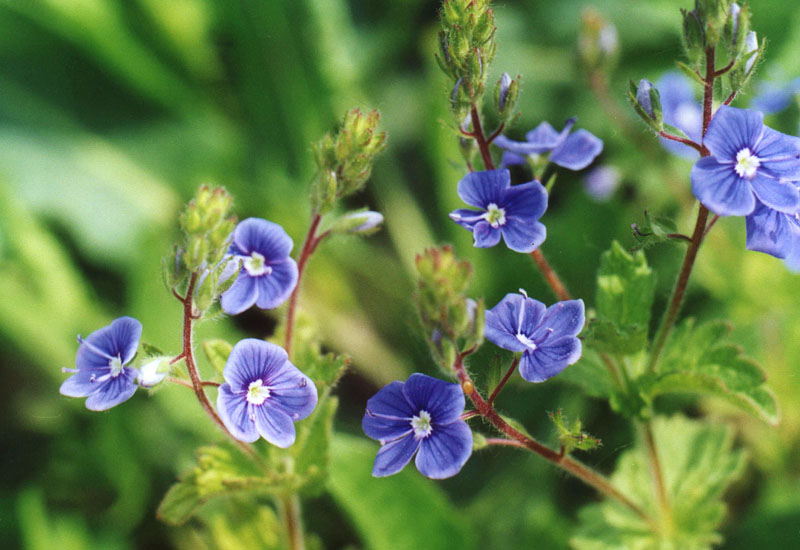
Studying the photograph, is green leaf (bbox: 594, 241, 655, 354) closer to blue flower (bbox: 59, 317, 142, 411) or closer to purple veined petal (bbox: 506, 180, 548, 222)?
purple veined petal (bbox: 506, 180, 548, 222)

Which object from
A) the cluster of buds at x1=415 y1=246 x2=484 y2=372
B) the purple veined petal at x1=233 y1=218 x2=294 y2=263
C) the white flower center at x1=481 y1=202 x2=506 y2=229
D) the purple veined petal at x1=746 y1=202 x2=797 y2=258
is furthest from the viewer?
the purple veined petal at x1=233 y1=218 x2=294 y2=263

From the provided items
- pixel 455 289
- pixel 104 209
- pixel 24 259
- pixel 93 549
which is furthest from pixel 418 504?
pixel 104 209

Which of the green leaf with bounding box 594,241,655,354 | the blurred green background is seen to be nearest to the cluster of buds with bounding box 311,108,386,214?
the green leaf with bounding box 594,241,655,354

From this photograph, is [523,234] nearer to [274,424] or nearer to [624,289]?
[624,289]

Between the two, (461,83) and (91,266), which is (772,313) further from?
(91,266)

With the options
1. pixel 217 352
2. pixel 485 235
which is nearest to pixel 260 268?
pixel 217 352

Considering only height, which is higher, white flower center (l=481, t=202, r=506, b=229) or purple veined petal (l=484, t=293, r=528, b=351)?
white flower center (l=481, t=202, r=506, b=229)
